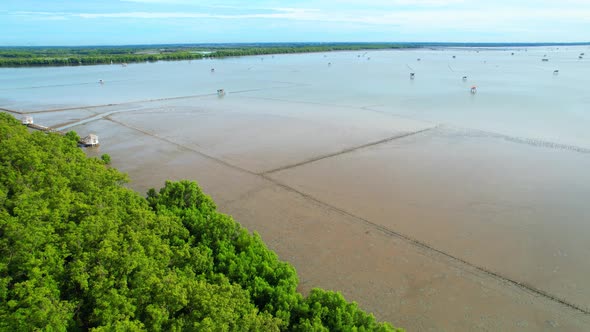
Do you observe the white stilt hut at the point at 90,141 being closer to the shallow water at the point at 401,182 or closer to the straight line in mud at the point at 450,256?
the shallow water at the point at 401,182

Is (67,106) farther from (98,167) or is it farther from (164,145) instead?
(98,167)

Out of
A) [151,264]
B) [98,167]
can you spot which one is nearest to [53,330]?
[151,264]

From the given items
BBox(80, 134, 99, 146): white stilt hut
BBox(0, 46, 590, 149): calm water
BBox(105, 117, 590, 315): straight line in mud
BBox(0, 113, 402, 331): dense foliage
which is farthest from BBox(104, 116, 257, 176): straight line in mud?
BBox(0, 46, 590, 149): calm water

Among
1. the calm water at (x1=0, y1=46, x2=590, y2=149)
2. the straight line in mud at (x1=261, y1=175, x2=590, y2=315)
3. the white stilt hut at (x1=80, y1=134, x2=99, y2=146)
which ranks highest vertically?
the calm water at (x1=0, y1=46, x2=590, y2=149)

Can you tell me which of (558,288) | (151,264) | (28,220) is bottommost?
(558,288)

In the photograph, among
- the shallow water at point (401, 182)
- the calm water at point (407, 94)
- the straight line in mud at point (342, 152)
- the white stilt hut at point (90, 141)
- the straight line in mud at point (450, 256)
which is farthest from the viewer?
the calm water at point (407, 94)

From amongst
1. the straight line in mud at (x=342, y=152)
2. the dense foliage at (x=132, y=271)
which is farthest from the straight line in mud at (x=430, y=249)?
the dense foliage at (x=132, y=271)

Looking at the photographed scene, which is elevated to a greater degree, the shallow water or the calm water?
the calm water

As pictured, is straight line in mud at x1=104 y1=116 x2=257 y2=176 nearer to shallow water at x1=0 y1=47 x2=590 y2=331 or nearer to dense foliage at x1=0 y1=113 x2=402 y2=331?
shallow water at x1=0 y1=47 x2=590 y2=331
